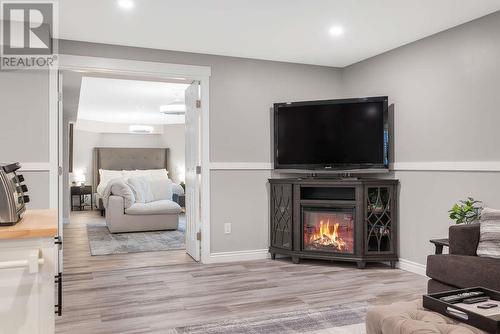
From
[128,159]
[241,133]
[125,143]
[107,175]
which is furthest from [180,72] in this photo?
[125,143]

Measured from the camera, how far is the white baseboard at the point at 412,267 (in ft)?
13.6

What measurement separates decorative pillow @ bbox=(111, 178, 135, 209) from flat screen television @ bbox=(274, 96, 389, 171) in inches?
124

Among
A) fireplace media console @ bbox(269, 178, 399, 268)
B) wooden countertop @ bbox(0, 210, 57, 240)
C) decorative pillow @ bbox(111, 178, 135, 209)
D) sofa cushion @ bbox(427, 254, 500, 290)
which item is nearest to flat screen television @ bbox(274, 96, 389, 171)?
fireplace media console @ bbox(269, 178, 399, 268)

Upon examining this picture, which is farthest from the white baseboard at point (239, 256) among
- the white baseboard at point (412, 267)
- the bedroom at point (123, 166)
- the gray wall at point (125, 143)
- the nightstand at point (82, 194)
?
the nightstand at point (82, 194)

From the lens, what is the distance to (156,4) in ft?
10.7

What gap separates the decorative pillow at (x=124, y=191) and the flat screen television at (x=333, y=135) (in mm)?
3152

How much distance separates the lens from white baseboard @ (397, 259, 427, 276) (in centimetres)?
414

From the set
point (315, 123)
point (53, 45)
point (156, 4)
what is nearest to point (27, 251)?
point (156, 4)

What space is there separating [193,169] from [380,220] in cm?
210

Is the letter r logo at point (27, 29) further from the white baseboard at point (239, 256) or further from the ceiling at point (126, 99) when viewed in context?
the white baseboard at point (239, 256)

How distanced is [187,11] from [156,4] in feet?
0.86

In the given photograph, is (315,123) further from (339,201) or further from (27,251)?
(27,251)

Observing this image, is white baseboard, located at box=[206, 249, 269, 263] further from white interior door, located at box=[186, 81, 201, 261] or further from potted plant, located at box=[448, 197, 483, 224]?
potted plant, located at box=[448, 197, 483, 224]

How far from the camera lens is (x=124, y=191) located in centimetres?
700
